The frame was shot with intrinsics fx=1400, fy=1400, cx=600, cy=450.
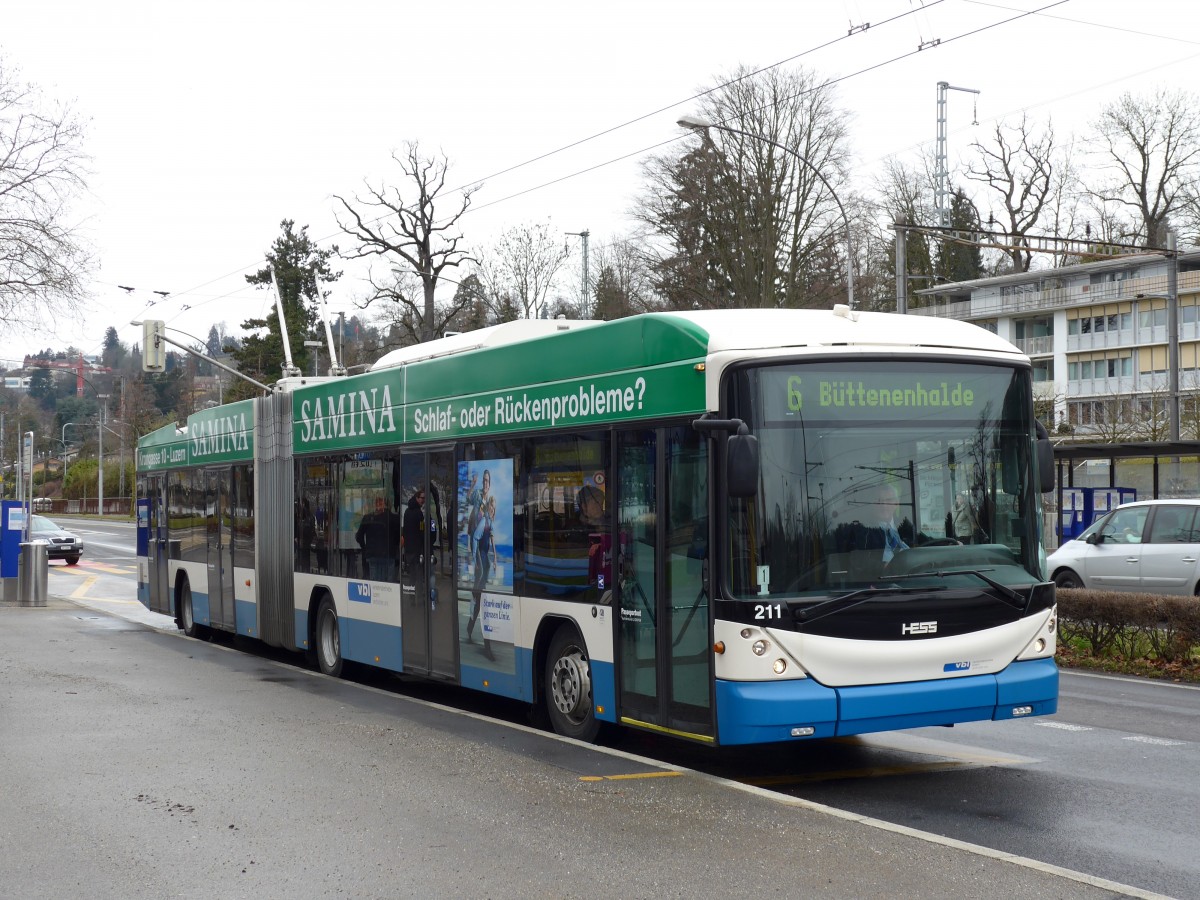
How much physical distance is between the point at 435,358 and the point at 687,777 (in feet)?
18.0

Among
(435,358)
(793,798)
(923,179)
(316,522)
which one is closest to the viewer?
(793,798)

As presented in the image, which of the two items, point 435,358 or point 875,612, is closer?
point 875,612

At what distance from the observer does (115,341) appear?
645 ft

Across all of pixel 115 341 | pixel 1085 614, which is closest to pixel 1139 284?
pixel 1085 614

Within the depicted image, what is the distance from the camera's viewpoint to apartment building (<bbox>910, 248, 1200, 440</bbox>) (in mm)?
72688

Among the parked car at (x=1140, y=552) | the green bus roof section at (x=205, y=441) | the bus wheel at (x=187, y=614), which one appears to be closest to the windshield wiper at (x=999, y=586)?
the parked car at (x=1140, y=552)

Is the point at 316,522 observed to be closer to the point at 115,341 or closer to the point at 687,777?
the point at 687,777

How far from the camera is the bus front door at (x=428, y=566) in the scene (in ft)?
38.3

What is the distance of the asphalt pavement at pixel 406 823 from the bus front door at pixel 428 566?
0.84m

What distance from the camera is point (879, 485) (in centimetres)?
812

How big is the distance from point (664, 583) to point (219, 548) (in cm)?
1094

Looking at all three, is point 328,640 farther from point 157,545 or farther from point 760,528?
point 760,528

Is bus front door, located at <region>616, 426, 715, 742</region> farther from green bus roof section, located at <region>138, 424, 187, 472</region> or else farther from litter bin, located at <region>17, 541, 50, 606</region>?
litter bin, located at <region>17, 541, 50, 606</region>

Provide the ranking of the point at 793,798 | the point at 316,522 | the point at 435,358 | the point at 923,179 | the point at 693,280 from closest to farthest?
1. the point at 793,798
2. the point at 435,358
3. the point at 316,522
4. the point at 693,280
5. the point at 923,179
